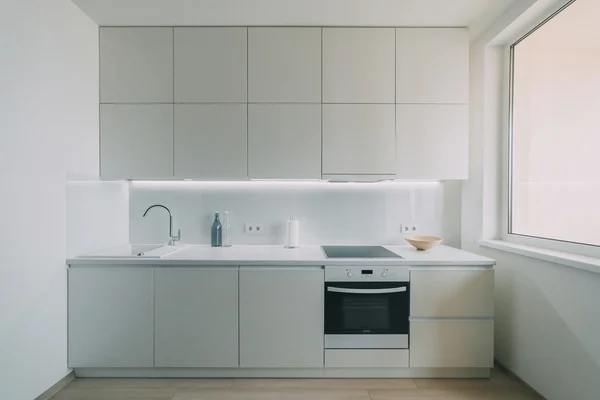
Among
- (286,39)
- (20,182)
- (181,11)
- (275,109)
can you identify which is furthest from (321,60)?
(20,182)

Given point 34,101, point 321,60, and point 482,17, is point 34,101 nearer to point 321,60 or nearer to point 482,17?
point 321,60

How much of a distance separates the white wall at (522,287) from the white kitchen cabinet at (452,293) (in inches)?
9.0

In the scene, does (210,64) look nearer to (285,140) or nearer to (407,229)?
(285,140)

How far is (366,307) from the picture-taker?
234 centimetres

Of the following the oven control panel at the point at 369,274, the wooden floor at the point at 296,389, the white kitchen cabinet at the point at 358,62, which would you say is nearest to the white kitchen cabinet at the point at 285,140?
the white kitchen cabinet at the point at 358,62

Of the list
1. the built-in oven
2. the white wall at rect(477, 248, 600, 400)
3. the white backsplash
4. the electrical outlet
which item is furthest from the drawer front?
the electrical outlet

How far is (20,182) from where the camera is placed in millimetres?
1916

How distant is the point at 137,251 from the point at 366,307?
73.7 inches

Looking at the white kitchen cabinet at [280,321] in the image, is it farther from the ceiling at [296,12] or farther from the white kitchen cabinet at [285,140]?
the ceiling at [296,12]

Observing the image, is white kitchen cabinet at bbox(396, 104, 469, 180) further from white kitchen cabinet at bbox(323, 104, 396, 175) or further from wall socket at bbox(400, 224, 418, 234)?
wall socket at bbox(400, 224, 418, 234)

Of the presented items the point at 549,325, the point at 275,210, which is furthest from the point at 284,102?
the point at 549,325

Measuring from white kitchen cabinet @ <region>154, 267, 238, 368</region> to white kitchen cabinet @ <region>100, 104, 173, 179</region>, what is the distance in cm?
81

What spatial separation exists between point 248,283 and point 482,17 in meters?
2.54

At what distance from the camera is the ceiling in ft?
7.69
